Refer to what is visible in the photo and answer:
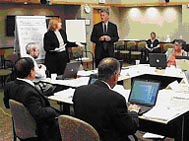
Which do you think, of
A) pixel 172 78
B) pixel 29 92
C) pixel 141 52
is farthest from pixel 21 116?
pixel 141 52

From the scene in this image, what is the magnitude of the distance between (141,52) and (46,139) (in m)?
9.18

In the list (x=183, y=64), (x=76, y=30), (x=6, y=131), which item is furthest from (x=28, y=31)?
(x=76, y=30)

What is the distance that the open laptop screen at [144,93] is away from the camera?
293 cm

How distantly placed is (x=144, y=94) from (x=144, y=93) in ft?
0.04

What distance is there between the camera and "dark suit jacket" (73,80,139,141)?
2.19 m

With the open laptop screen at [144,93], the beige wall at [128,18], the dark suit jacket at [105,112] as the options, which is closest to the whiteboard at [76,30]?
the beige wall at [128,18]

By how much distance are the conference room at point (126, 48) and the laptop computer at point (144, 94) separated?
6 centimetres

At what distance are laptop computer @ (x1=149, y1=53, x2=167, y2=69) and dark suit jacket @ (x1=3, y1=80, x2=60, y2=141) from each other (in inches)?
115

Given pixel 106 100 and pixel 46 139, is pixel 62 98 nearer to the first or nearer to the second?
pixel 46 139

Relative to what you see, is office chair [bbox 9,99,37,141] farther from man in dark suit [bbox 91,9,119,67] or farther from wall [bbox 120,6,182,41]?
wall [bbox 120,6,182,41]

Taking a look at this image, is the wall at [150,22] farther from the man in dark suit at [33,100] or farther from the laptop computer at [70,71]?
the man in dark suit at [33,100]

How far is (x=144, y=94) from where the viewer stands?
9.83 ft

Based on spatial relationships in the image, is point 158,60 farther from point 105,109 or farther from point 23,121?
point 105,109

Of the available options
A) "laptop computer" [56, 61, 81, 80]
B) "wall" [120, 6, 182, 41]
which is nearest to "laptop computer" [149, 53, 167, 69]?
"laptop computer" [56, 61, 81, 80]
